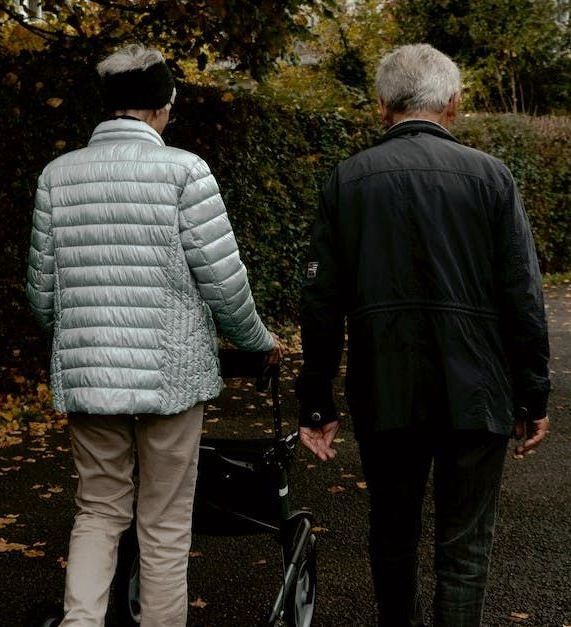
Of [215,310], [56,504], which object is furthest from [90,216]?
[56,504]

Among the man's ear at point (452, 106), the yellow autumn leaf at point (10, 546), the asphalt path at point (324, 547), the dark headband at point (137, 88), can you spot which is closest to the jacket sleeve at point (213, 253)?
the dark headband at point (137, 88)

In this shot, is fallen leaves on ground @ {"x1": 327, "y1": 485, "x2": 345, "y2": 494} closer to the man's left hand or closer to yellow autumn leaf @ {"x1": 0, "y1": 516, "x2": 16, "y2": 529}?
yellow autumn leaf @ {"x1": 0, "y1": 516, "x2": 16, "y2": 529}

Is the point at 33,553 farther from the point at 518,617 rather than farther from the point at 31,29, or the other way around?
the point at 31,29

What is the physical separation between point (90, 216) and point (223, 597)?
6.19 feet

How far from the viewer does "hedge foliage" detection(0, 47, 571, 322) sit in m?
6.99

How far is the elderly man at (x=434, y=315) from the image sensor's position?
2.52 meters

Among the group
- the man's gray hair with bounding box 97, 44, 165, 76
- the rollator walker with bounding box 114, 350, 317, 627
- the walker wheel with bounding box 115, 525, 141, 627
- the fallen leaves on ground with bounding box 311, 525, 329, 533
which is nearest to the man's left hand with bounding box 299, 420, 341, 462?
the rollator walker with bounding box 114, 350, 317, 627

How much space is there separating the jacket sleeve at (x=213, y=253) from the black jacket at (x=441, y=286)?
1.23 feet

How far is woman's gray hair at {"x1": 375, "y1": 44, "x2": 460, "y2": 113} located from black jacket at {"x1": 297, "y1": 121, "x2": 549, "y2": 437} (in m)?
0.06

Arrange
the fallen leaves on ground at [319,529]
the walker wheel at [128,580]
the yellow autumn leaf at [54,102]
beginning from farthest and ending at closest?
the yellow autumn leaf at [54,102] → the fallen leaves on ground at [319,529] → the walker wheel at [128,580]

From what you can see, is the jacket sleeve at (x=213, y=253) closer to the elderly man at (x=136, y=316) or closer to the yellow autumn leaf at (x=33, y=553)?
the elderly man at (x=136, y=316)

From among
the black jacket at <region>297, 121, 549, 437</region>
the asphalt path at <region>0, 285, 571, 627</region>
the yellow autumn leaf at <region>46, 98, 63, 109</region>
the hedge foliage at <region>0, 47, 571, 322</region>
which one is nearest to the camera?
the black jacket at <region>297, 121, 549, 437</region>

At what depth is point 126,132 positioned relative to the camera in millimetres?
2701

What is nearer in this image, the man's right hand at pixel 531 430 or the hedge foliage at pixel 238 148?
the man's right hand at pixel 531 430
